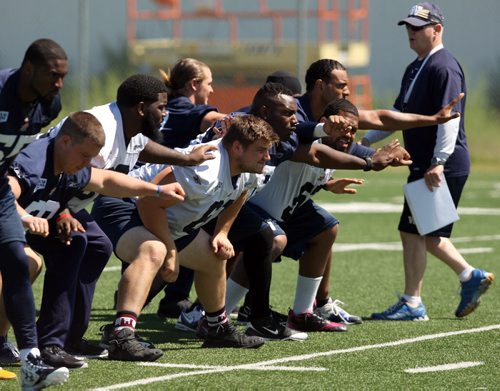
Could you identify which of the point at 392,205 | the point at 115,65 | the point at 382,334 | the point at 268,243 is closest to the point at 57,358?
the point at 268,243

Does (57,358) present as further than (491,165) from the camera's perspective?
No

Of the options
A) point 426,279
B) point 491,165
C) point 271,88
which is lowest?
point 491,165

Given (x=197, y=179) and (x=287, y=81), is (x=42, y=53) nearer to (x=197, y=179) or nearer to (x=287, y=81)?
(x=197, y=179)

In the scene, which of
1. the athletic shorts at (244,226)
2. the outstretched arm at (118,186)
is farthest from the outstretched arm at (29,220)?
the athletic shorts at (244,226)

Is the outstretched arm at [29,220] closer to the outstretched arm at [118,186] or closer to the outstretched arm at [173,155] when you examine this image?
the outstretched arm at [118,186]

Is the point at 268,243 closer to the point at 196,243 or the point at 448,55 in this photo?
the point at 196,243

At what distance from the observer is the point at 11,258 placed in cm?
571

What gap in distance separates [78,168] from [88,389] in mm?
1088

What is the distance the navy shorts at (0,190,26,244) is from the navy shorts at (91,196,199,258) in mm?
1209

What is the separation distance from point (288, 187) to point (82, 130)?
2.20 metres

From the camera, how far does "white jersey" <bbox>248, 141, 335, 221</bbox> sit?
7.81m

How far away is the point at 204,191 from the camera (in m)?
6.79

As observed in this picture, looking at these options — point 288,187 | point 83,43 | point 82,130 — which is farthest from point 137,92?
point 83,43

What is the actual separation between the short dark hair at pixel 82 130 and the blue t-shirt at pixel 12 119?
0.16 m
